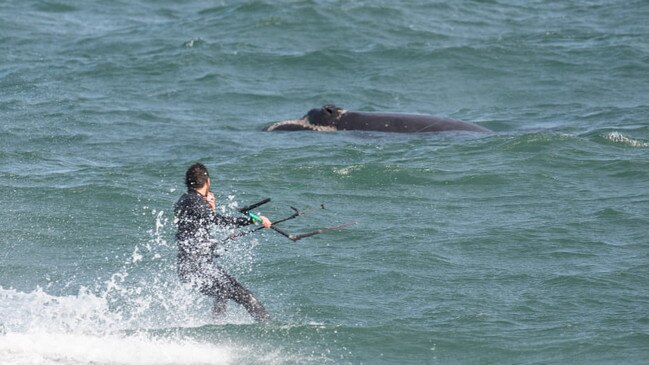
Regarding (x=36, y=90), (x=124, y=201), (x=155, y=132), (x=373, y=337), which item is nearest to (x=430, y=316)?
(x=373, y=337)

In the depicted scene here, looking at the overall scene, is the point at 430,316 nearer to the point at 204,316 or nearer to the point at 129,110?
A: the point at 204,316

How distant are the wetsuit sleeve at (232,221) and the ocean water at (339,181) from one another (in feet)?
3.14

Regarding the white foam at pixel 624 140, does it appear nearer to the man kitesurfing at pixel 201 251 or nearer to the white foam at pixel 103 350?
the man kitesurfing at pixel 201 251

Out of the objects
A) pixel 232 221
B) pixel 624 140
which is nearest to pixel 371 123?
pixel 624 140

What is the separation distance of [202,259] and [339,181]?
18.7 ft

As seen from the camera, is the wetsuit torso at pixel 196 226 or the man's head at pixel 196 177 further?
the man's head at pixel 196 177

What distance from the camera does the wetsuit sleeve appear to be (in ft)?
34.6

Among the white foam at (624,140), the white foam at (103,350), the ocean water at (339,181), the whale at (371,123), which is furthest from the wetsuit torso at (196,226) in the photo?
the white foam at (624,140)

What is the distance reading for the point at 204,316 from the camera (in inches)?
457

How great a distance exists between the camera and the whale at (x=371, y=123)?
A: 767 inches

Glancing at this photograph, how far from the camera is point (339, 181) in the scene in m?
16.8

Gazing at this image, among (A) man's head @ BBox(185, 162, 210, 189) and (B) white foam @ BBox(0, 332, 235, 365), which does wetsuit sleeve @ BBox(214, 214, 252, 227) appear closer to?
(A) man's head @ BBox(185, 162, 210, 189)

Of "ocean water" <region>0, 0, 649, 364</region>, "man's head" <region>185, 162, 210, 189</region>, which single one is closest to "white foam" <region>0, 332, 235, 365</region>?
"ocean water" <region>0, 0, 649, 364</region>

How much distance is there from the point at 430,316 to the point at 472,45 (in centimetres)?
1568
